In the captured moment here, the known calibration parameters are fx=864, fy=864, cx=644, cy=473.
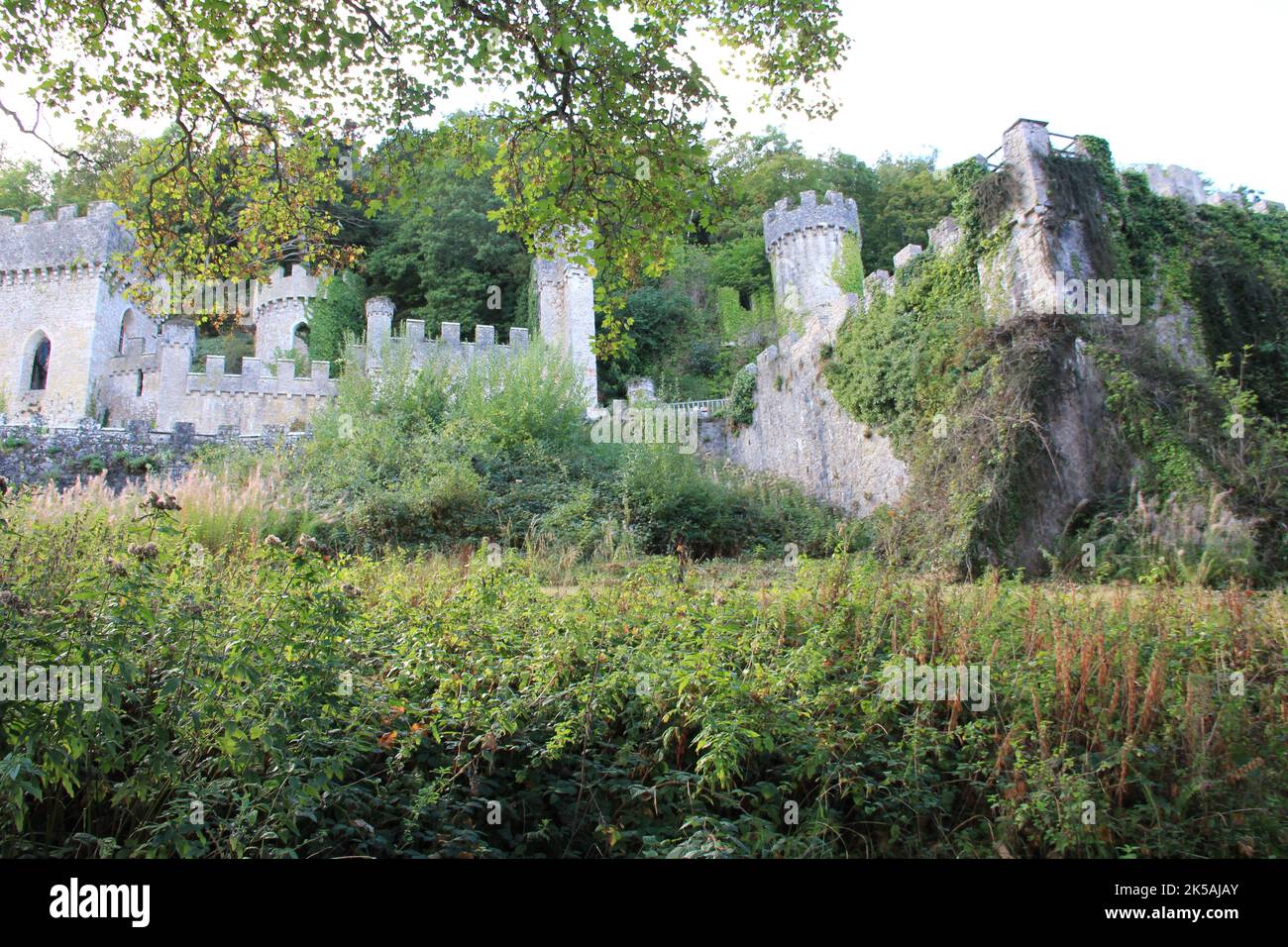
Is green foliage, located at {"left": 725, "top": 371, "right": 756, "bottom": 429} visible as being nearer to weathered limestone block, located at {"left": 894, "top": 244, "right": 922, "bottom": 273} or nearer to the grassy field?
weathered limestone block, located at {"left": 894, "top": 244, "right": 922, "bottom": 273}

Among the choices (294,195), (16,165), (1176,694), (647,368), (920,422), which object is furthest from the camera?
(16,165)

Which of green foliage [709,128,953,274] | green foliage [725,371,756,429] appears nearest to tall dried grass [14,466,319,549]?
green foliage [725,371,756,429]

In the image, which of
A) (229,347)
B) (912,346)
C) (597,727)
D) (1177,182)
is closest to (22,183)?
(229,347)

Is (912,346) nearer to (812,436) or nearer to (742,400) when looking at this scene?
(812,436)

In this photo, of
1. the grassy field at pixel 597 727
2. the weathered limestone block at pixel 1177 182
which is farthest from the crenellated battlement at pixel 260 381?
the grassy field at pixel 597 727

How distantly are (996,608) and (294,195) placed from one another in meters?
6.38

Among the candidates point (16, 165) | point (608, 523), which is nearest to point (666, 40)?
point (608, 523)

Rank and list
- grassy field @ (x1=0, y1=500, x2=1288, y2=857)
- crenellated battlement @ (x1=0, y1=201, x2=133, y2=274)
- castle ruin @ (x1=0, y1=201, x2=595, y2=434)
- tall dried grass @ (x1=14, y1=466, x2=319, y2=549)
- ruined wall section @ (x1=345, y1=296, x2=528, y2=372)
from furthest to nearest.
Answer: crenellated battlement @ (x1=0, y1=201, x2=133, y2=274)
castle ruin @ (x1=0, y1=201, x2=595, y2=434)
ruined wall section @ (x1=345, y1=296, x2=528, y2=372)
tall dried grass @ (x1=14, y1=466, x2=319, y2=549)
grassy field @ (x1=0, y1=500, x2=1288, y2=857)

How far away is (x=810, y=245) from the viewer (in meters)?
33.8

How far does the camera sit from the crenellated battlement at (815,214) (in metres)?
33.9

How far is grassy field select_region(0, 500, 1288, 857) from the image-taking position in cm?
355

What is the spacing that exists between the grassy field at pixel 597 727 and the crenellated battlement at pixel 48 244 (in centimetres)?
2987
